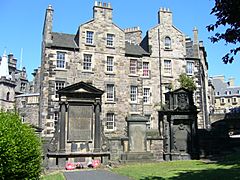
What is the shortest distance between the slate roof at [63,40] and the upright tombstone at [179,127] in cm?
1551

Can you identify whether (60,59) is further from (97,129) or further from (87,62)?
(97,129)

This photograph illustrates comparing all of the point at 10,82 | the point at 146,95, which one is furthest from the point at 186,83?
the point at 10,82

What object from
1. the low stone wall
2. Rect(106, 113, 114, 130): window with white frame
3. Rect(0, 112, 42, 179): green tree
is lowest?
the low stone wall

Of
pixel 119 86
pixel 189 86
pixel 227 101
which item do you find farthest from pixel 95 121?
pixel 227 101

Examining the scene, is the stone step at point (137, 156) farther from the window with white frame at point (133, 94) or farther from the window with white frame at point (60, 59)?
the window with white frame at point (60, 59)

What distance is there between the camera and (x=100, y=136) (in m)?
18.9

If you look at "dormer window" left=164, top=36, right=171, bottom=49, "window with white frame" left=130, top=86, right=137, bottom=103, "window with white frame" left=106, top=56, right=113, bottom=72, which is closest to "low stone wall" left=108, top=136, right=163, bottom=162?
"window with white frame" left=130, top=86, right=137, bottom=103

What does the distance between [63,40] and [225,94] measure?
62.0 meters

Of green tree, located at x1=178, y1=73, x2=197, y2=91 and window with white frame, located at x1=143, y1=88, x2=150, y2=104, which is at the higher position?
green tree, located at x1=178, y1=73, x2=197, y2=91

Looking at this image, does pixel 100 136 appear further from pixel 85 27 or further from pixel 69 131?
pixel 85 27

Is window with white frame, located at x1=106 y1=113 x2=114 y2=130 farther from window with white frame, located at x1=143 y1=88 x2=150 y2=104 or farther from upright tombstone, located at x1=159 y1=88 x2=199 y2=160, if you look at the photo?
upright tombstone, located at x1=159 y1=88 x2=199 y2=160

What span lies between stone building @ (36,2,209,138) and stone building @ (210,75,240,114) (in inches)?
1897

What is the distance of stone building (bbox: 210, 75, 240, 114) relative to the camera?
258ft

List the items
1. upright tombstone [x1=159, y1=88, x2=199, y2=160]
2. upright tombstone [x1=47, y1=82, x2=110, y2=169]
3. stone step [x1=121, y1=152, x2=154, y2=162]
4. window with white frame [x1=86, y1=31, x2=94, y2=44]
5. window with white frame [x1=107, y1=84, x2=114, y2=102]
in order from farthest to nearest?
1. window with white frame [x1=86, y1=31, x2=94, y2=44]
2. window with white frame [x1=107, y1=84, x2=114, y2=102]
3. upright tombstone [x1=159, y1=88, x2=199, y2=160]
4. upright tombstone [x1=47, y1=82, x2=110, y2=169]
5. stone step [x1=121, y1=152, x2=154, y2=162]
